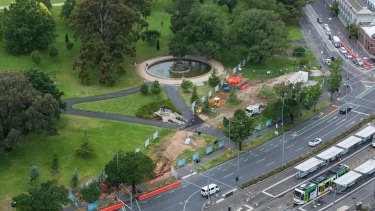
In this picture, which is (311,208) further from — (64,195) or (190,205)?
(64,195)

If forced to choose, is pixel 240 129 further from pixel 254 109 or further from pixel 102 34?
pixel 102 34

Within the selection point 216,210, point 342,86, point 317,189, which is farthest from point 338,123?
point 216,210

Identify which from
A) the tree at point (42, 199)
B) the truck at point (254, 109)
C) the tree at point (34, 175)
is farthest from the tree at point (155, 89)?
the tree at point (42, 199)

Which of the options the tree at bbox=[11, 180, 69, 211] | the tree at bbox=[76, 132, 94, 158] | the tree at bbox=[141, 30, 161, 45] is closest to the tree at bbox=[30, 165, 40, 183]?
the tree at bbox=[76, 132, 94, 158]

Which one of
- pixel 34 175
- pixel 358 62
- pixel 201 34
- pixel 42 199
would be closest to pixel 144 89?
pixel 201 34

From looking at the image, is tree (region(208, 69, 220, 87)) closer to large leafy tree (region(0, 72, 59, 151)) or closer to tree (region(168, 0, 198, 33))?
tree (region(168, 0, 198, 33))
